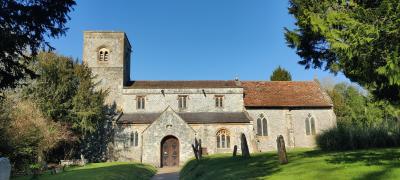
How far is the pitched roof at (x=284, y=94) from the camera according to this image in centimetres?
3975

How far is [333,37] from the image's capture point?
11.1 m

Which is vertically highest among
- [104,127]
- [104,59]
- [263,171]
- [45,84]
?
[104,59]

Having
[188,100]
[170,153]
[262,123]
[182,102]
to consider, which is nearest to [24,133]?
[170,153]

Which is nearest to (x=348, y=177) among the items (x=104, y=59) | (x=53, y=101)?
(x=53, y=101)

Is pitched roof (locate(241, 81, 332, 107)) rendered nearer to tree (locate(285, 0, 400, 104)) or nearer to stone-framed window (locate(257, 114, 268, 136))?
stone-framed window (locate(257, 114, 268, 136))

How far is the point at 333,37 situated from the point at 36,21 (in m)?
8.64

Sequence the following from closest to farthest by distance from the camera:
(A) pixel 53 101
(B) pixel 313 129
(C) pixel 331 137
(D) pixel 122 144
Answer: (C) pixel 331 137
(A) pixel 53 101
(D) pixel 122 144
(B) pixel 313 129

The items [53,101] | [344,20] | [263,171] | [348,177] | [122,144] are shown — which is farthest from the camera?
[122,144]

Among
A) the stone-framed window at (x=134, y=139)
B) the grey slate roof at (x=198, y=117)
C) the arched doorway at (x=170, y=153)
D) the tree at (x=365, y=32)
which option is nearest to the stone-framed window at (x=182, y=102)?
the grey slate roof at (x=198, y=117)

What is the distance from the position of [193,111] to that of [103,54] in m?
12.1

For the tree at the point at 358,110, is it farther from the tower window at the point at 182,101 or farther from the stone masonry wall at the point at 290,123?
the tower window at the point at 182,101

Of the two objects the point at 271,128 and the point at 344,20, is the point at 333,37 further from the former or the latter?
the point at 271,128

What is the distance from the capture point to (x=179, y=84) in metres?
42.5

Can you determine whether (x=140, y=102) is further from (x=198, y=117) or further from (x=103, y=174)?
(x=103, y=174)
